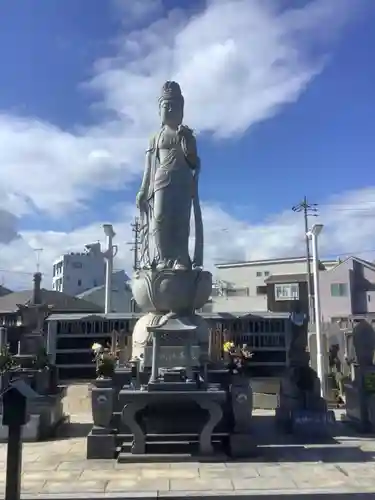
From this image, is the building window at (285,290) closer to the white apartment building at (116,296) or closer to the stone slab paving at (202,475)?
the white apartment building at (116,296)

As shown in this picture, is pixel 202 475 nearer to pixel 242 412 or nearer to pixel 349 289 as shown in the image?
pixel 242 412

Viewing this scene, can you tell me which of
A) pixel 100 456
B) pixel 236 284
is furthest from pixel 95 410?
pixel 236 284

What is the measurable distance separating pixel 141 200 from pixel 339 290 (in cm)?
2176

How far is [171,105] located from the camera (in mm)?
14625

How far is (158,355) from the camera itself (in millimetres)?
9672

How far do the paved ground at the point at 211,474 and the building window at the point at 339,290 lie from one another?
2490cm

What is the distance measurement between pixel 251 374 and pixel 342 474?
1048 cm

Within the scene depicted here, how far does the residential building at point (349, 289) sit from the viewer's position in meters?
32.8

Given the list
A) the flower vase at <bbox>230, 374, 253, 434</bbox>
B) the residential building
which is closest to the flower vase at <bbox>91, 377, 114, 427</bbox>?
the flower vase at <bbox>230, 374, 253, 434</bbox>

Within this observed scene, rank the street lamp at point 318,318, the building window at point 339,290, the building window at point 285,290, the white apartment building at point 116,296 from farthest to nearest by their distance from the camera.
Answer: the white apartment building at point 116,296
the building window at point 285,290
the building window at point 339,290
the street lamp at point 318,318

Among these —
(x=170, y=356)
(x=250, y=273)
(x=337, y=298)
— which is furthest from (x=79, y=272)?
(x=170, y=356)

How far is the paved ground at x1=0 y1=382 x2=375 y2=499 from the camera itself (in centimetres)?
626

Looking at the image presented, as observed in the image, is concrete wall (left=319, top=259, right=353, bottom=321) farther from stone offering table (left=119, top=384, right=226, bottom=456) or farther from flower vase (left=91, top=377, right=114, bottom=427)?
flower vase (left=91, top=377, right=114, bottom=427)

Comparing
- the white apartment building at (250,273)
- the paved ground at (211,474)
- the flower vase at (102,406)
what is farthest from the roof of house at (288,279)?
the flower vase at (102,406)
